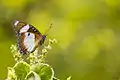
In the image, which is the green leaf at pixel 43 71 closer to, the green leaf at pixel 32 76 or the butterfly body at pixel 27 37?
the green leaf at pixel 32 76

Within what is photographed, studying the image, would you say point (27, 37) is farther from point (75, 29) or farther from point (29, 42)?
point (75, 29)

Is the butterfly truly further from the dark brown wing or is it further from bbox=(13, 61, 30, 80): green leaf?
bbox=(13, 61, 30, 80): green leaf

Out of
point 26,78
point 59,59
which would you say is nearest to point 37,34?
point 26,78

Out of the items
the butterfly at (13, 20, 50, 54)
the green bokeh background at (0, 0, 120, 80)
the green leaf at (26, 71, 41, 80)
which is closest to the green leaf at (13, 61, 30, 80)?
the green leaf at (26, 71, 41, 80)

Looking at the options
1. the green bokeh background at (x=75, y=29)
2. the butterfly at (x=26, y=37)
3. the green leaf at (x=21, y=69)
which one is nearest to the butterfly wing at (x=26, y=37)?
the butterfly at (x=26, y=37)

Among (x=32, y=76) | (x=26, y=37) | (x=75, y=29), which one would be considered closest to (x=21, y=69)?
(x=32, y=76)

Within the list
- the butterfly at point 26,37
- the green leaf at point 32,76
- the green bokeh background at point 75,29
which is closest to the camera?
the green leaf at point 32,76

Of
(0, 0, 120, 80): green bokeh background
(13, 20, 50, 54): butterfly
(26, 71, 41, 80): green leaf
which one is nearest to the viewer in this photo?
(26, 71, 41, 80): green leaf
